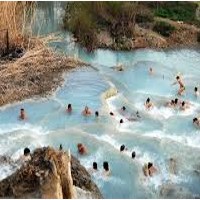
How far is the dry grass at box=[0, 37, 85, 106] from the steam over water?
40 centimetres

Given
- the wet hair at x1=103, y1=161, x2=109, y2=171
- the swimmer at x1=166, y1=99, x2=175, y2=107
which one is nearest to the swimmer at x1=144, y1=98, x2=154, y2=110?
the swimmer at x1=166, y1=99, x2=175, y2=107

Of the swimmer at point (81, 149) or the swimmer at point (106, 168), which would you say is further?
the swimmer at point (81, 149)

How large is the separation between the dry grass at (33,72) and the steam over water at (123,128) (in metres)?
0.40

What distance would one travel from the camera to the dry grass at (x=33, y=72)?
61.1ft

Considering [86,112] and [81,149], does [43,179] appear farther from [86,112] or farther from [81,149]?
[86,112]

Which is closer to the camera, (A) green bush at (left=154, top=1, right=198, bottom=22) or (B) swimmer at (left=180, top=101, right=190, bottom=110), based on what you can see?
(B) swimmer at (left=180, top=101, right=190, bottom=110)

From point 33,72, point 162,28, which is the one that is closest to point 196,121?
point 33,72

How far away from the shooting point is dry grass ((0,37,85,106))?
18625 millimetres

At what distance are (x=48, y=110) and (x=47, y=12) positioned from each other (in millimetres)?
11894

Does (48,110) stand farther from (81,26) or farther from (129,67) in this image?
(81,26)

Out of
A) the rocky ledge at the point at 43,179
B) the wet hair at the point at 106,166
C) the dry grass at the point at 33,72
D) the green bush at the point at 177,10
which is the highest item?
the rocky ledge at the point at 43,179

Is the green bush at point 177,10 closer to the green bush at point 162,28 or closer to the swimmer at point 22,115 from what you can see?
the green bush at point 162,28

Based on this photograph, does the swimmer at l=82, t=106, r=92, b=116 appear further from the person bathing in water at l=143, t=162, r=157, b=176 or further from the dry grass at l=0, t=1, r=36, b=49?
the dry grass at l=0, t=1, r=36, b=49

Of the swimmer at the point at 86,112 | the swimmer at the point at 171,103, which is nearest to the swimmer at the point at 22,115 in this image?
the swimmer at the point at 86,112
